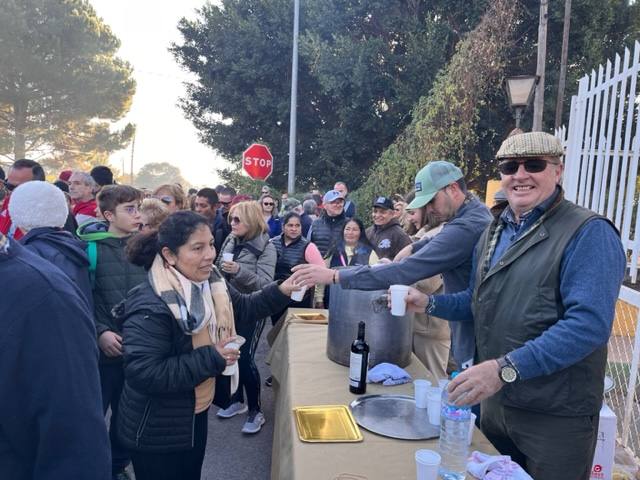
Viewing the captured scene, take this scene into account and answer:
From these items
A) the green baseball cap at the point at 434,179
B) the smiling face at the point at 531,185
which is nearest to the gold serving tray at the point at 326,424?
the smiling face at the point at 531,185

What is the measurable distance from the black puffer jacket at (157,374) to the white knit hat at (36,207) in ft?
2.46

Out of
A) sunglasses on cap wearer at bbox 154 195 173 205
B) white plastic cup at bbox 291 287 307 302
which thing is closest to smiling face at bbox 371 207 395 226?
sunglasses on cap wearer at bbox 154 195 173 205

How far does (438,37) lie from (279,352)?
11552mm

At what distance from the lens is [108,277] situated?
9.09 feet

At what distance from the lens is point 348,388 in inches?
87.0

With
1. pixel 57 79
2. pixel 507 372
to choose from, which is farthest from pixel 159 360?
pixel 57 79

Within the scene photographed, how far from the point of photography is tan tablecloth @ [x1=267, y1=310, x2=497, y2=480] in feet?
5.02

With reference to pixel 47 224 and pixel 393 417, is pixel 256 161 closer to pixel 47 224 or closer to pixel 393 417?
pixel 47 224

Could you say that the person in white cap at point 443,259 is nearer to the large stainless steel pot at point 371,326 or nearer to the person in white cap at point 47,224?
→ the large stainless steel pot at point 371,326

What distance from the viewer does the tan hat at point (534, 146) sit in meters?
1.71

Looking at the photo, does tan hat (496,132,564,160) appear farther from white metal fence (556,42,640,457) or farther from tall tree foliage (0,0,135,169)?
tall tree foliage (0,0,135,169)

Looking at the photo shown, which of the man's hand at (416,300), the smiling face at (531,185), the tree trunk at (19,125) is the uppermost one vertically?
the tree trunk at (19,125)

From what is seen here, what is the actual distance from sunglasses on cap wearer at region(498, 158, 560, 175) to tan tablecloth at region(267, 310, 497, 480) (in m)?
1.07

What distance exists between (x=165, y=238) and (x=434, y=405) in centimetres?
139
